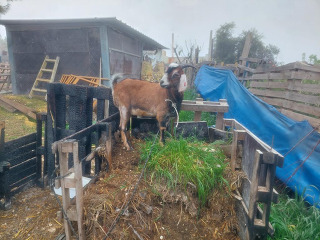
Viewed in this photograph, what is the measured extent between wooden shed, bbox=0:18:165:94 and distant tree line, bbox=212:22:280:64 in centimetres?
1746

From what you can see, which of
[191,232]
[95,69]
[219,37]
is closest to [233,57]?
→ [219,37]

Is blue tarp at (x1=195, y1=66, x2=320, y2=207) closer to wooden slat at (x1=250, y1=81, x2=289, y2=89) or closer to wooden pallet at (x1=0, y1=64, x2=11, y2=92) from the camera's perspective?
wooden slat at (x1=250, y1=81, x2=289, y2=89)

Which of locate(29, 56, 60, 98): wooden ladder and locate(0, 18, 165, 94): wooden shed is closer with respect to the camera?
locate(0, 18, 165, 94): wooden shed

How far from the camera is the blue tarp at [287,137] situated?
11.6ft

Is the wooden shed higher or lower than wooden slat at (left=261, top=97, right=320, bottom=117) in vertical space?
higher

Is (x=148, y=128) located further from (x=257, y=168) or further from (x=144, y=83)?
(x=257, y=168)

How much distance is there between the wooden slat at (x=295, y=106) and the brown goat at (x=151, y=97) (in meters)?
2.90

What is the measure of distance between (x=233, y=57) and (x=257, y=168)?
25.4 m

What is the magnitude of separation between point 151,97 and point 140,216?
195cm

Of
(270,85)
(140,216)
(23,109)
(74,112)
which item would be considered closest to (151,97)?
(74,112)

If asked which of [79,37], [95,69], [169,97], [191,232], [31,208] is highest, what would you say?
[79,37]

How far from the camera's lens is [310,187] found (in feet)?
11.6

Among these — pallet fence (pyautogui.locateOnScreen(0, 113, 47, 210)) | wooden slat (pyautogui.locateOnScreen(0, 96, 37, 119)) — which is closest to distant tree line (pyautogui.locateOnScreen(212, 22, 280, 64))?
wooden slat (pyautogui.locateOnScreen(0, 96, 37, 119))

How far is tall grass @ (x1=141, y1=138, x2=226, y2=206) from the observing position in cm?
272
